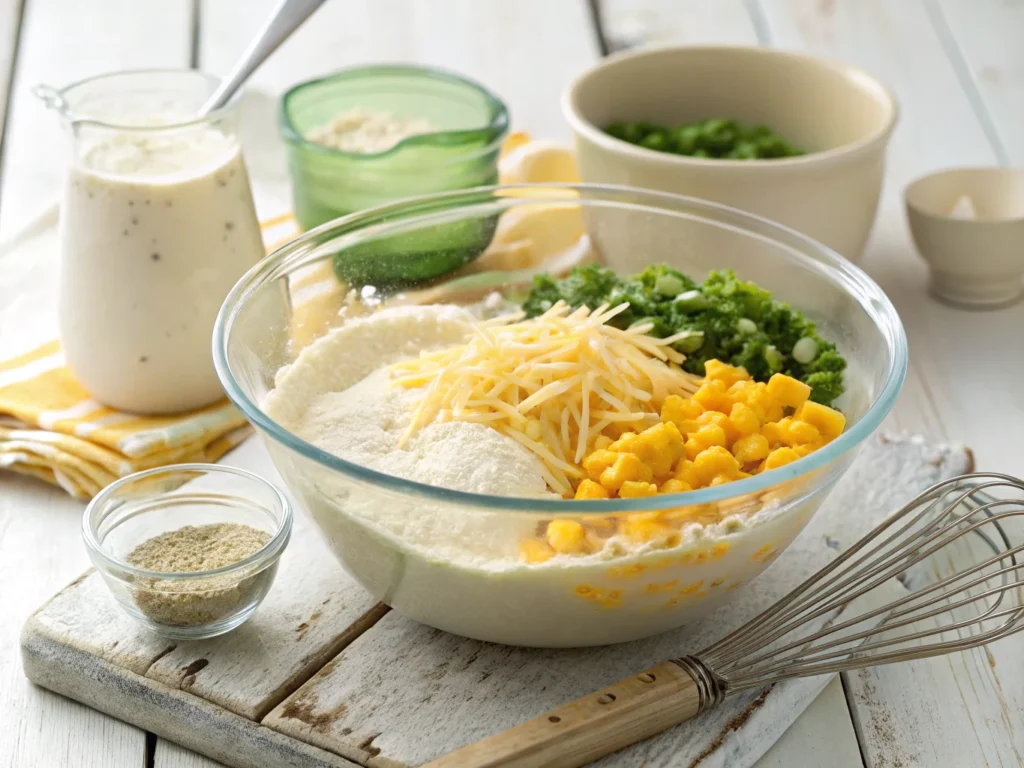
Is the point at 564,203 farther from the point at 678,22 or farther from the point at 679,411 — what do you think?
the point at 678,22

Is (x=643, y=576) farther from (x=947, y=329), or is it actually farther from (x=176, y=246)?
(x=947, y=329)

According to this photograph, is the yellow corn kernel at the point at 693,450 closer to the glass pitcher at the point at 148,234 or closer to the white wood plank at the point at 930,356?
the white wood plank at the point at 930,356

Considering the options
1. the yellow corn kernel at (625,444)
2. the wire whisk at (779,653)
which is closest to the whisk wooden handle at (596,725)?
the wire whisk at (779,653)

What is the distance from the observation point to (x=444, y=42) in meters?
3.53

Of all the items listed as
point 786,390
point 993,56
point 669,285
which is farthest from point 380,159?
point 993,56

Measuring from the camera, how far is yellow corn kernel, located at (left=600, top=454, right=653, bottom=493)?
4.73 ft

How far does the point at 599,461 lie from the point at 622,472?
0.05 m

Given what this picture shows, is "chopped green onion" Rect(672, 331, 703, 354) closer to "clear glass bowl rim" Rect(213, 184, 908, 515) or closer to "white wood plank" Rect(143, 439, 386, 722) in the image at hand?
"clear glass bowl rim" Rect(213, 184, 908, 515)

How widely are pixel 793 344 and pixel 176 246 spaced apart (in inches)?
39.5

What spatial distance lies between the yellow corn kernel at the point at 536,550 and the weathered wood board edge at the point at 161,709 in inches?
12.7

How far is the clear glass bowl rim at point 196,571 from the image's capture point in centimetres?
148

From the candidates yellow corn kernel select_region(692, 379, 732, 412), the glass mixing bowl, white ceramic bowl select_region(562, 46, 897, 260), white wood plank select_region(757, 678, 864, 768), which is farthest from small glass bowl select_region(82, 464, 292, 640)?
white ceramic bowl select_region(562, 46, 897, 260)

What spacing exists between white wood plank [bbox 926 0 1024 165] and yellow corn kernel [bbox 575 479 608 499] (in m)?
2.05

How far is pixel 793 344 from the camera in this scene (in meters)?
1.87
